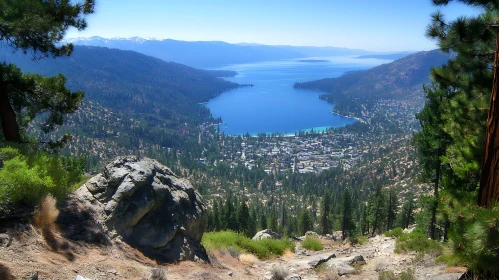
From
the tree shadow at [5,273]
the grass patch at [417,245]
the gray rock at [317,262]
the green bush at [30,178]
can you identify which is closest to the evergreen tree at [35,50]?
the green bush at [30,178]

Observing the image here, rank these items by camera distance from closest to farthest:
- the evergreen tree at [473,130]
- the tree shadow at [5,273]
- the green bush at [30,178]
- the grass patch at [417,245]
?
the evergreen tree at [473,130], the tree shadow at [5,273], the green bush at [30,178], the grass patch at [417,245]

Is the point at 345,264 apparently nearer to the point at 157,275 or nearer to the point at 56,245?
the point at 157,275

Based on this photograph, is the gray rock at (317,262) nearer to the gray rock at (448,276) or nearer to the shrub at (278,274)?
the shrub at (278,274)

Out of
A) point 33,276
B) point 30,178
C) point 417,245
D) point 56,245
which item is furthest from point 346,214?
point 33,276

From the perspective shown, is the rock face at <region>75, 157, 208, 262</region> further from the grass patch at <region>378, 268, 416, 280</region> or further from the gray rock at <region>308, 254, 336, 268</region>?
the grass patch at <region>378, 268, 416, 280</region>

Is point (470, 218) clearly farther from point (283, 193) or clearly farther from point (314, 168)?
point (314, 168)
